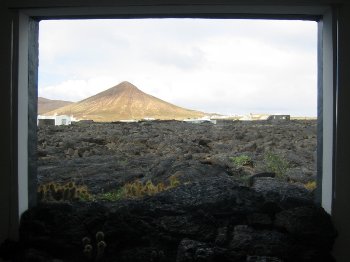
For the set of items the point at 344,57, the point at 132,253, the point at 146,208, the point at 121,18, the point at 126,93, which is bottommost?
the point at 132,253

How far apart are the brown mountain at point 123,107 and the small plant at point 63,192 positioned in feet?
1.41

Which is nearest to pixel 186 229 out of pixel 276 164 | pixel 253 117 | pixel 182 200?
pixel 182 200

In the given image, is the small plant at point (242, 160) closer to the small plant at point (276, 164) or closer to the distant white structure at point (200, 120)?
the small plant at point (276, 164)

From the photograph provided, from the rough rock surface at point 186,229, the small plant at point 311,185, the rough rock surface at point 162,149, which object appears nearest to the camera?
the rough rock surface at point 186,229

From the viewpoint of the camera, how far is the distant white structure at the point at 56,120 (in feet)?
7.48

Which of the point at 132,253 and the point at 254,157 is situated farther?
the point at 254,157

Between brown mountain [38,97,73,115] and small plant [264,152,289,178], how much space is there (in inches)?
50.6

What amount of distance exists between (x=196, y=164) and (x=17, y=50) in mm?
Result: 1199

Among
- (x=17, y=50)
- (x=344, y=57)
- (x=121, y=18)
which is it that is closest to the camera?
(x=344, y=57)

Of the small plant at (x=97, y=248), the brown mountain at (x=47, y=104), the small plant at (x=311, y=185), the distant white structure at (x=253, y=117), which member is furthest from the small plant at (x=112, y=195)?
the small plant at (x=311, y=185)

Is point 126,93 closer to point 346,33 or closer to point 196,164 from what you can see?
point 196,164

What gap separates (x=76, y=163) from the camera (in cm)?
233

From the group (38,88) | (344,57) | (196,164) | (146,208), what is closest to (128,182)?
(146,208)

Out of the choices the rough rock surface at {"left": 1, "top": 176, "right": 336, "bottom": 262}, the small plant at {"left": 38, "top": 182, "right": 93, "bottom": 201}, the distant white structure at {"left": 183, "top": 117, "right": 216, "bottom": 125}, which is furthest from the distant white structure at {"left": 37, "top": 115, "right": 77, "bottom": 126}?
the distant white structure at {"left": 183, "top": 117, "right": 216, "bottom": 125}
